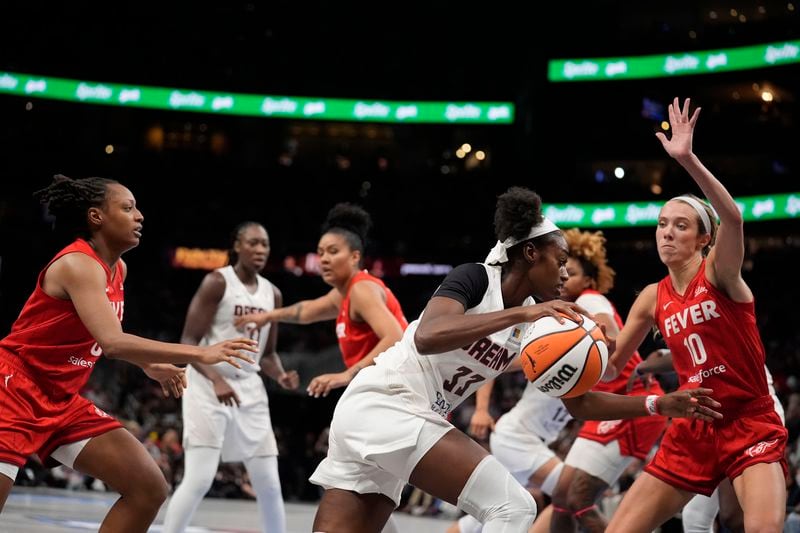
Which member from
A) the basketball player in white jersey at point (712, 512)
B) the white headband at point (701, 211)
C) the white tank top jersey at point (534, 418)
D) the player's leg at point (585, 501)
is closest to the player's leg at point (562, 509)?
the player's leg at point (585, 501)

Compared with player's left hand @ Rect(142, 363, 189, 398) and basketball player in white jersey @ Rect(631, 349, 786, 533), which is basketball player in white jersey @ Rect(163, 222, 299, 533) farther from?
basketball player in white jersey @ Rect(631, 349, 786, 533)

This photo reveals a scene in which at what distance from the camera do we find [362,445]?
375cm

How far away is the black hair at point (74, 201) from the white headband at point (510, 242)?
180 cm

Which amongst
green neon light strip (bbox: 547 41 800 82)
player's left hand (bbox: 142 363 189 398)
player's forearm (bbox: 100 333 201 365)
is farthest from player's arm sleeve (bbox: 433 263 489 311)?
green neon light strip (bbox: 547 41 800 82)

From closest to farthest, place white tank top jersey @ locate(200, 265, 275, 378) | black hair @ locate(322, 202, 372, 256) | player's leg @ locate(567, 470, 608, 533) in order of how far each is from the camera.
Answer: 1. player's leg @ locate(567, 470, 608, 533)
2. black hair @ locate(322, 202, 372, 256)
3. white tank top jersey @ locate(200, 265, 275, 378)

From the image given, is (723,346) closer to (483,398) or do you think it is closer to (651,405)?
(651,405)

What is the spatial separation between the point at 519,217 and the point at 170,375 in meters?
1.72

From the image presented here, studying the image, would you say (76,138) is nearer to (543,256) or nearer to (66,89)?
(66,89)

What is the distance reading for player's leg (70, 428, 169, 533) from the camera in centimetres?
412

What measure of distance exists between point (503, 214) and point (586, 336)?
2.02 ft

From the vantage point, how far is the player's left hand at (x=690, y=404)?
404 centimetres

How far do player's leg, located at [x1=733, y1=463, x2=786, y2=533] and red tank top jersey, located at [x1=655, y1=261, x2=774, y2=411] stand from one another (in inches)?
11.9

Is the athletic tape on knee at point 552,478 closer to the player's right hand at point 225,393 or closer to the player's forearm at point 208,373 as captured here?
the player's right hand at point 225,393

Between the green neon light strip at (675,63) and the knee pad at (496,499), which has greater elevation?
the green neon light strip at (675,63)
